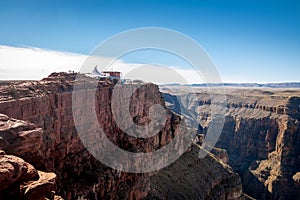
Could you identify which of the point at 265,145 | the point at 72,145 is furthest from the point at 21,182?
the point at 265,145

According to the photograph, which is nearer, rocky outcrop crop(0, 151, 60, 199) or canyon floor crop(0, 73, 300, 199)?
rocky outcrop crop(0, 151, 60, 199)

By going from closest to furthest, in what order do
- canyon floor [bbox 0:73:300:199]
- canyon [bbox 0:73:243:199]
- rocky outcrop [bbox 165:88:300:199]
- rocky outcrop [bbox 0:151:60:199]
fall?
rocky outcrop [bbox 0:151:60:199] → canyon [bbox 0:73:243:199] → canyon floor [bbox 0:73:300:199] → rocky outcrop [bbox 165:88:300:199]

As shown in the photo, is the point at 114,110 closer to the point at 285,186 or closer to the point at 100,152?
the point at 100,152

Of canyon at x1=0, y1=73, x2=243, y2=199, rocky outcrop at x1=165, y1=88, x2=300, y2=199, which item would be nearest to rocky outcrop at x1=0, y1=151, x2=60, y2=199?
canyon at x1=0, y1=73, x2=243, y2=199

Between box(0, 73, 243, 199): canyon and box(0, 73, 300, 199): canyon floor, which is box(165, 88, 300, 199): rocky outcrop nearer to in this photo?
box(0, 73, 300, 199): canyon floor

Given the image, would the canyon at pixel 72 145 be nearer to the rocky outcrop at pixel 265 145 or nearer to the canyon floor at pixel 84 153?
the canyon floor at pixel 84 153

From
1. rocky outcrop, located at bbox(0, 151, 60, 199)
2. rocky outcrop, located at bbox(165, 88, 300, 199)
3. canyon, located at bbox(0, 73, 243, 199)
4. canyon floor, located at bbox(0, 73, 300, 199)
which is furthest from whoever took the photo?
rocky outcrop, located at bbox(165, 88, 300, 199)
